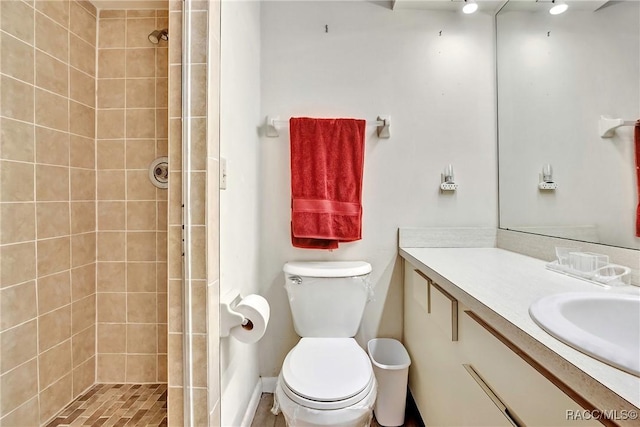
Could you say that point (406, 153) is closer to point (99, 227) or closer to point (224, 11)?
point (224, 11)

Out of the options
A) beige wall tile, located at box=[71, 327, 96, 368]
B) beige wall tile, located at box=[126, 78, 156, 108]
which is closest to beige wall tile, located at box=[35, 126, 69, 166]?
beige wall tile, located at box=[126, 78, 156, 108]

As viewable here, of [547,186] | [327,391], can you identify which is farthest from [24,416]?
[547,186]

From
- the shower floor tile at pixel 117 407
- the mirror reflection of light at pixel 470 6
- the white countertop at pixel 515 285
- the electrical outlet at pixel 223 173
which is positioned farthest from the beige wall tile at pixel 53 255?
the mirror reflection of light at pixel 470 6

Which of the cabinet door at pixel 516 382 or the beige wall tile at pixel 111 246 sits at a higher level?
the beige wall tile at pixel 111 246

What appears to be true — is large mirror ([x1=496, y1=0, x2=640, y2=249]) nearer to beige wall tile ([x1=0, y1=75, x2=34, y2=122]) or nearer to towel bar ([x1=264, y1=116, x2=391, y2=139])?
towel bar ([x1=264, y1=116, x2=391, y2=139])

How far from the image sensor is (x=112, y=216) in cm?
Answer: 99

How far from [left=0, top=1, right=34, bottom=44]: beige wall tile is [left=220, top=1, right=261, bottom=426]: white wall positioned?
560 millimetres

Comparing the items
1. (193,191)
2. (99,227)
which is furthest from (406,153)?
(99,227)

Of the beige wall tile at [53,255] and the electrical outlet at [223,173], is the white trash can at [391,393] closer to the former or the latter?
the electrical outlet at [223,173]

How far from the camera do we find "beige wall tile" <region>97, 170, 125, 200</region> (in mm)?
981

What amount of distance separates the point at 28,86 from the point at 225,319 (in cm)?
94

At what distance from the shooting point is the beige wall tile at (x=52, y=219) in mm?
880

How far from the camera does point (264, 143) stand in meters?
1.54

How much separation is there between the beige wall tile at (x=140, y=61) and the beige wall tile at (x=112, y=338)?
88cm
